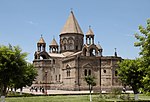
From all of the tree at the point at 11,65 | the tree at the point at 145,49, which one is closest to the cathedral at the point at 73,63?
the tree at the point at 11,65

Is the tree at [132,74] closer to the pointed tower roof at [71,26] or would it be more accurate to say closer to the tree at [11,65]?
the tree at [11,65]

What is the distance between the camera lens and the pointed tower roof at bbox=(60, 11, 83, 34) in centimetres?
7731

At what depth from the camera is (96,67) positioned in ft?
213

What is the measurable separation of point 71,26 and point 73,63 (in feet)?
55.0

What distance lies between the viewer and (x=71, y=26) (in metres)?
77.9

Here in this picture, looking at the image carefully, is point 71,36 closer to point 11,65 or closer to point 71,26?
point 71,26

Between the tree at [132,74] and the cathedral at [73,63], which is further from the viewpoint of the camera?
the cathedral at [73,63]

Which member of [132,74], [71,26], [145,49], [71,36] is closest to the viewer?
[145,49]

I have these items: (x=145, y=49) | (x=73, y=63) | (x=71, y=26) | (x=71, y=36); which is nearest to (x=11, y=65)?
(x=145, y=49)

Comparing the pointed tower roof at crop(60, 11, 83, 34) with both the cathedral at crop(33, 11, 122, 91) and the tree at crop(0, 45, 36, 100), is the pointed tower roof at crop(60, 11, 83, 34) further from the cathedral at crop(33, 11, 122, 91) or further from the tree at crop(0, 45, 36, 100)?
the tree at crop(0, 45, 36, 100)

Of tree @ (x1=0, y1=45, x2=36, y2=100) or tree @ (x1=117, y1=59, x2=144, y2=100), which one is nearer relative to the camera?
tree @ (x1=0, y1=45, x2=36, y2=100)

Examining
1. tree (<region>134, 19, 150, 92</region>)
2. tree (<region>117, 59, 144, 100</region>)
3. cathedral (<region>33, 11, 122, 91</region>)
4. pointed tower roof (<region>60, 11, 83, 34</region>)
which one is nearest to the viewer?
tree (<region>134, 19, 150, 92</region>)

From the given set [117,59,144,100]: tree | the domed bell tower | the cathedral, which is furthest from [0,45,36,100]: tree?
the domed bell tower

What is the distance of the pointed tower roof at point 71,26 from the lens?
254ft
